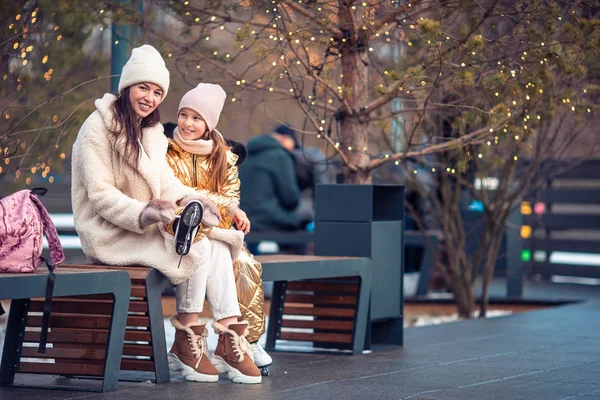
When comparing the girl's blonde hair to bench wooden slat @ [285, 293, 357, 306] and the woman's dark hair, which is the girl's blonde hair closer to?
the woman's dark hair

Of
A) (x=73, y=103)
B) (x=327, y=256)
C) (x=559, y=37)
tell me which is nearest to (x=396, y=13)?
(x=559, y=37)

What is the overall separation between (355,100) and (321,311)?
1.43 m

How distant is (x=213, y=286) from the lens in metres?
5.74

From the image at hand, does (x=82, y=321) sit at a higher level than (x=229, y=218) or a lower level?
lower

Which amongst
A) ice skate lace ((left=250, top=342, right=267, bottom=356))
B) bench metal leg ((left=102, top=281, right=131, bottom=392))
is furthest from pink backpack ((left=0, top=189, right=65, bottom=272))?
ice skate lace ((left=250, top=342, right=267, bottom=356))

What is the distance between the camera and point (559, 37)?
7.18 m

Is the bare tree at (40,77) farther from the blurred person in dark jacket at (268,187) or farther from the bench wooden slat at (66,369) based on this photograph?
the blurred person in dark jacket at (268,187)

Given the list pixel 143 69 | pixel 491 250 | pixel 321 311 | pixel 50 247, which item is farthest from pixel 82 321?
pixel 491 250

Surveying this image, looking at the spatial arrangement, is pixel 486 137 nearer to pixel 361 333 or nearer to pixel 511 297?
pixel 361 333

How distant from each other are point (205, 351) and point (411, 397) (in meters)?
1.10

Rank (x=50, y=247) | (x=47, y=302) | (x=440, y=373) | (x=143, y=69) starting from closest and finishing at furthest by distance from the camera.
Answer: (x=47, y=302)
(x=50, y=247)
(x=143, y=69)
(x=440, y=373)

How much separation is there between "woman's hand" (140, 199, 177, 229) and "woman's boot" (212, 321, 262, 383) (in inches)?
Result: 26.4

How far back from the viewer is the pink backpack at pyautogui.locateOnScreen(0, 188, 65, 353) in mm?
4918

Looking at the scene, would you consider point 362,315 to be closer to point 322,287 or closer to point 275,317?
point 322,287
